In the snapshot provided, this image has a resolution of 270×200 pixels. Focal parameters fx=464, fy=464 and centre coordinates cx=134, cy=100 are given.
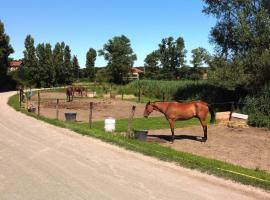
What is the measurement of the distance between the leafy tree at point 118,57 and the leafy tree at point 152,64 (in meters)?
4.88

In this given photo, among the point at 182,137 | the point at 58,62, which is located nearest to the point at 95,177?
the point at 182,137

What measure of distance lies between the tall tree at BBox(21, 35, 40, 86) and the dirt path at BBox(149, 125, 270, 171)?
72.0 m

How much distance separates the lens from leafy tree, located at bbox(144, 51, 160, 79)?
4264 inches

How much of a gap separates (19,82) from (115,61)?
1131 inches

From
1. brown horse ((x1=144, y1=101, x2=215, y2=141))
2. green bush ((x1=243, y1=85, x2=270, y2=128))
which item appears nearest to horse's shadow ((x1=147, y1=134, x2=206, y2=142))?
brown horse ((x1=144, y1=101, x2=215, y2=141))

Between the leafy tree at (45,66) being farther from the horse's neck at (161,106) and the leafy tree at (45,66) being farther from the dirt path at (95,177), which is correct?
the dirt path at (95,177)

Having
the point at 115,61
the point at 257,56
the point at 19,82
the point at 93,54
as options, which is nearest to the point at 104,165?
the point at 257,56

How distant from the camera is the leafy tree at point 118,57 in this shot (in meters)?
A: 110

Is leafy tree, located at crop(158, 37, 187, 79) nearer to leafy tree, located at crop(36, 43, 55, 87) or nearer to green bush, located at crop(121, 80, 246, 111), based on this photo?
leafy tree, located at crop(36, 43, 55, 87)

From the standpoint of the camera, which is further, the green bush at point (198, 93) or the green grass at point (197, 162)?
the green bush at point (198, 93)

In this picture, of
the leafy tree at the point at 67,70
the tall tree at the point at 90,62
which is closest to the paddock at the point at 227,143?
the leafy tree at the point at 67,70

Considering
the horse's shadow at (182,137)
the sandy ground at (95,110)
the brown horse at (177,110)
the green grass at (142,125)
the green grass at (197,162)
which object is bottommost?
the sandy ground at (95,110)

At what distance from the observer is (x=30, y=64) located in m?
92.2

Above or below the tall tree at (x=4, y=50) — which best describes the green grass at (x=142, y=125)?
below
